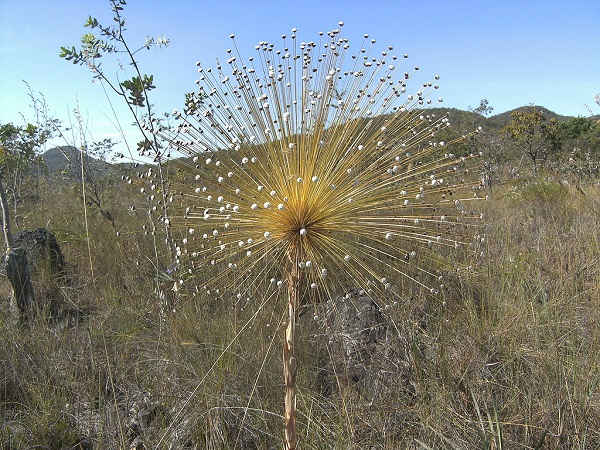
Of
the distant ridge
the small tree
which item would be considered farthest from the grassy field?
the small tree

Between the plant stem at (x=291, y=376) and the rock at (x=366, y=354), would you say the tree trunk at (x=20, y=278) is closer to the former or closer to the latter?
the rock at (x=366, y=354)

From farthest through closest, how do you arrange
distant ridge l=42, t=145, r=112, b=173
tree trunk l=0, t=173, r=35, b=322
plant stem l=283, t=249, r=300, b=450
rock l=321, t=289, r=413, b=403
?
distant ridge l=42, t=145, r=112, b=173 → tree trunk l=0, t=173, r=35, b=322 → rock l=321, t=289, r=413, b=403 → plant stem l=283, t=249, r=300, b=450

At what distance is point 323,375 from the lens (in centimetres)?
316

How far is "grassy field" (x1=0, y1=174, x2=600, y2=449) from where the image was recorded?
239cm

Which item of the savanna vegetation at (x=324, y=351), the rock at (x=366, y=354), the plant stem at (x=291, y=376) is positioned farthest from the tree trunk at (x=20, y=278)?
the plant stem at (x=291, y=376)

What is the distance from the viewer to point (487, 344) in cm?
301

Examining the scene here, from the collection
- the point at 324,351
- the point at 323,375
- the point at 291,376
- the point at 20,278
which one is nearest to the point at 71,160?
the point at 20,278

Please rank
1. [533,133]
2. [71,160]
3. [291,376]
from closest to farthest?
1. [291,376]
2. [71,160]
3. [533,133]

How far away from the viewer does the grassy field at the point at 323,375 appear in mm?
2389

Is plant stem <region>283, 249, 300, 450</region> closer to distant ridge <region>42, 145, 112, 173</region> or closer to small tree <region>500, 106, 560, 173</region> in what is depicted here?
distant ridge <region>42, 145, 112, 173</region>

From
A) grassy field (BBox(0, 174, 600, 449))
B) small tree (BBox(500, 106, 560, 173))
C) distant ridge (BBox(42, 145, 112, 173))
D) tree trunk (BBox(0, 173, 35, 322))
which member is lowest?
grassy field (BBox(0, 174, 600, 449))

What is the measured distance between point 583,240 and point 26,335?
5535 mm

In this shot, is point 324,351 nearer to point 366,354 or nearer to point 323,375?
point 323,375

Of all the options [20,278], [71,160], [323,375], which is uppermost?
[71,160]
